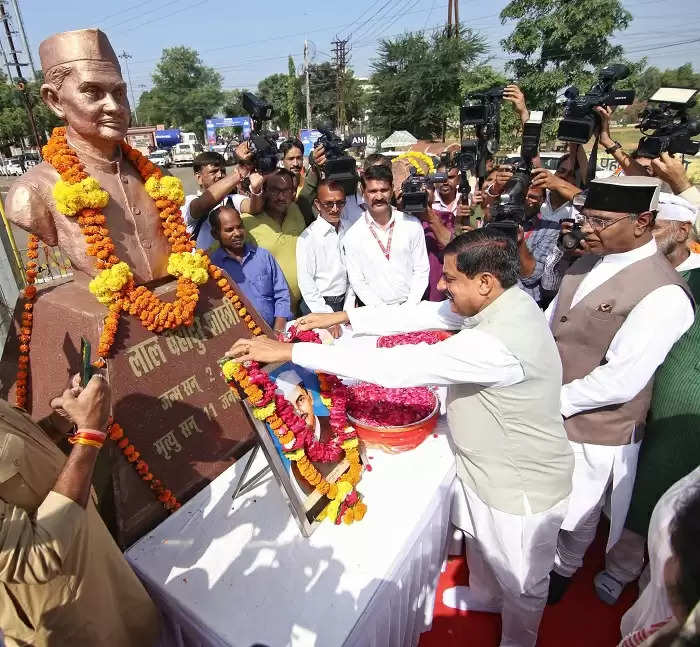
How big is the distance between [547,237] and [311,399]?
7.67 feet

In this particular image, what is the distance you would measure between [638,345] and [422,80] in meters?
30.1

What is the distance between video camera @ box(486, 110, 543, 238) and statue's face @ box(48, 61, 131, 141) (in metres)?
1.89

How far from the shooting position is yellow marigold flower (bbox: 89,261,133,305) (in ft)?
6.03

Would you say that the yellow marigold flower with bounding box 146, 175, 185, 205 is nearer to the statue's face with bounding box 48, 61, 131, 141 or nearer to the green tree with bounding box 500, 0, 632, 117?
the statue's face with bounding box 48, 61, 131, 141

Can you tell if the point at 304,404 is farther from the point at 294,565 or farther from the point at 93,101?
the point at 93,101

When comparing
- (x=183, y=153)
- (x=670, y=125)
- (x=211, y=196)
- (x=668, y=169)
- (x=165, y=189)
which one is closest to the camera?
(x=165, y=189)

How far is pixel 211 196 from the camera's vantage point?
2826mm

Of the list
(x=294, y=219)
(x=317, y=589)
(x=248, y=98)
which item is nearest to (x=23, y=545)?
(x=317, y=589)

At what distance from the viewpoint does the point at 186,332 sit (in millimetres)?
2135

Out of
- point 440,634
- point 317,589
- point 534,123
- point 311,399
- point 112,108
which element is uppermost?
point 112,108

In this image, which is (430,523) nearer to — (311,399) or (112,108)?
(311,399)

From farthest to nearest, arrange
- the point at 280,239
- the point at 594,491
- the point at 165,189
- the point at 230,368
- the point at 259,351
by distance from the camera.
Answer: the point at 280,239
the point at 594,491
the point at 165,189
the point at 259,351
the point at 230,368

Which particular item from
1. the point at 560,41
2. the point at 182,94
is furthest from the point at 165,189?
the point at 182,94

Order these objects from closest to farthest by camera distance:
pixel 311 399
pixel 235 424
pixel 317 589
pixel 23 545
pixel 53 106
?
1. pixel 23 545
2. pixel 317 589
3. pixel 53 106
4. pixel 311 399
5. pixel 235 424
